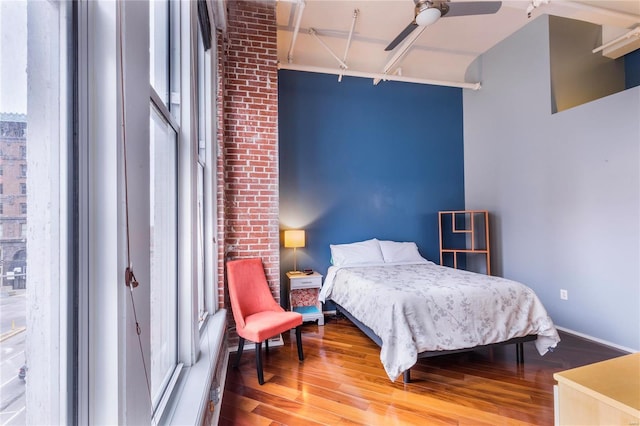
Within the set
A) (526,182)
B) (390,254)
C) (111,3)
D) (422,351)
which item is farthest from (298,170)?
(111,3)

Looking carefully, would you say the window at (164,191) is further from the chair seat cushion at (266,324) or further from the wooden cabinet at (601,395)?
the wooden cabinet at (601,395)

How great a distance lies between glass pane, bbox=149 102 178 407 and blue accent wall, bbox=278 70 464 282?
2.60m

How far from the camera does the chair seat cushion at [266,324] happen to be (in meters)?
2.40

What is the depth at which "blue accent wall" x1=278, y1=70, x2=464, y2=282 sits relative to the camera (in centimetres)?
430

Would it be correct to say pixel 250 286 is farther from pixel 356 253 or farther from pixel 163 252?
pixel 356 253

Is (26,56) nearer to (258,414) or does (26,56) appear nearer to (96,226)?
(96,226)

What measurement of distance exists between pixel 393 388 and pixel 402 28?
421 centimetres

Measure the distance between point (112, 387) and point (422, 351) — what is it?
2.27 m

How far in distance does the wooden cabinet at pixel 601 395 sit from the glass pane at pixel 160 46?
207cm

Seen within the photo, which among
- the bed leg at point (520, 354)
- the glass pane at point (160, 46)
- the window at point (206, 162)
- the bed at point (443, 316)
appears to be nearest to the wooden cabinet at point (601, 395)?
the bed at point (443, 316)

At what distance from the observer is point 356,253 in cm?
416

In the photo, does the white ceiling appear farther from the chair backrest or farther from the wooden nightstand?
the wooden nightstand

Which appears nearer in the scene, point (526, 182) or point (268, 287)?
point (268, 287)

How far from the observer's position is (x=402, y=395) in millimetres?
2238
